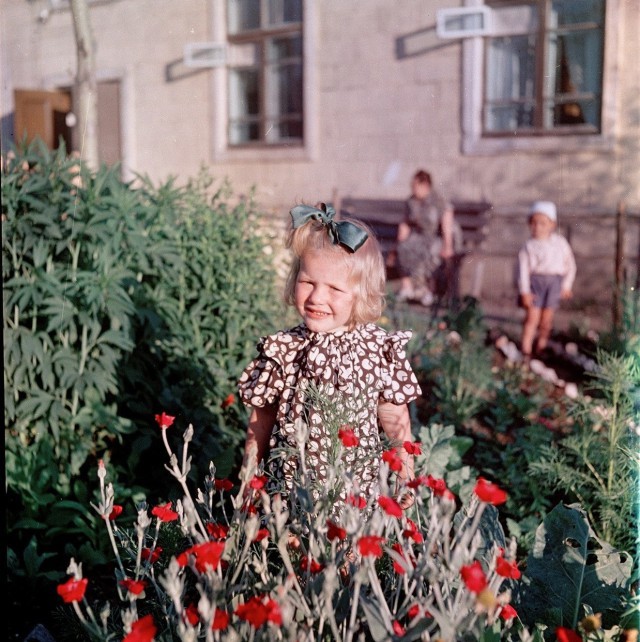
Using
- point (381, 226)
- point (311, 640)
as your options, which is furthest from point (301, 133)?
point (311, 640)

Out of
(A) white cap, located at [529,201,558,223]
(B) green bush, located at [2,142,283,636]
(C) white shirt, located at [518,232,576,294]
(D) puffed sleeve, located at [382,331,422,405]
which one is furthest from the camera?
(A) white cap, located at [529,201,558,223]

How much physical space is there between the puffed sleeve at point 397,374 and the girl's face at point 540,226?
15.6ft

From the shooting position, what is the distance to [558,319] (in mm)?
6812

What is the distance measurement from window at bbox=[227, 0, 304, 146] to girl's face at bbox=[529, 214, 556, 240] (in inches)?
88.7

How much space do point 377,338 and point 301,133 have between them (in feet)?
18.8

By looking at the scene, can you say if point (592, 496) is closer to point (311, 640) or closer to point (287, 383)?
point (287, 383)

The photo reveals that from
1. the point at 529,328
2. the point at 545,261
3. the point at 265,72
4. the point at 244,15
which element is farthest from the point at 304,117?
the point at 529,328

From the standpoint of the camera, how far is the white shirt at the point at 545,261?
6.41 m

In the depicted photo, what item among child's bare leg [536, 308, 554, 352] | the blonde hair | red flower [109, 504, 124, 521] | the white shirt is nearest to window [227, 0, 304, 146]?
the white shirt

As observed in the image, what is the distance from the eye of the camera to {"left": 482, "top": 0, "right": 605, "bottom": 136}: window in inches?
269

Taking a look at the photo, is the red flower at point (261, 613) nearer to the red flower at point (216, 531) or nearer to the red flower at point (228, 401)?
the red flower at point (216, 531)

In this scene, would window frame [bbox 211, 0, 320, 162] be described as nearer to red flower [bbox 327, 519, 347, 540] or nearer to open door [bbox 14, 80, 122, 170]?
open door [bbox 14, 80, 122, 170]

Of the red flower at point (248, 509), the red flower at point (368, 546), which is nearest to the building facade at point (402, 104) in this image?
the red flower at point (248, 509)

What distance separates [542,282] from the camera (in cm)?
641
